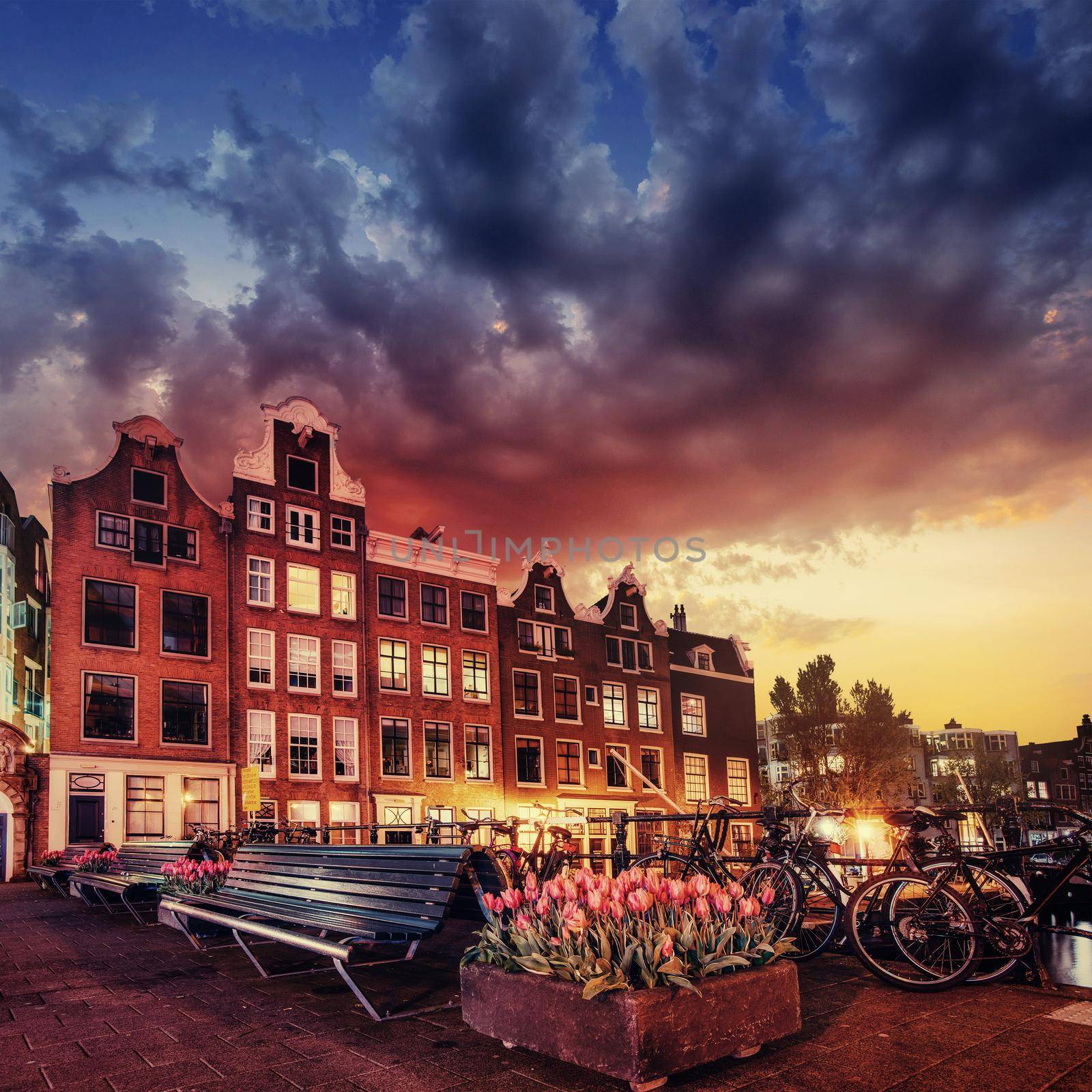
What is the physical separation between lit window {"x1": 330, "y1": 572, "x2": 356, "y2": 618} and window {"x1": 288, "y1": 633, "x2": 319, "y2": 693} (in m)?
1.50

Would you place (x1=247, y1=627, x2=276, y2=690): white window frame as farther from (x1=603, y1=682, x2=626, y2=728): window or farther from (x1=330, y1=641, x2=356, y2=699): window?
(x1=603, y1=682, x2=626, y2=728): window

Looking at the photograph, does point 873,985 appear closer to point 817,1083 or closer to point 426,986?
point 817,1083

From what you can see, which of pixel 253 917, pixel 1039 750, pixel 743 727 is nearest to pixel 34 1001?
pixel 253 917

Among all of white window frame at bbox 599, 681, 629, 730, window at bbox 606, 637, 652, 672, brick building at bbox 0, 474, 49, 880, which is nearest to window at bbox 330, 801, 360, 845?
brick building at bbox 0, 474, 49, 880

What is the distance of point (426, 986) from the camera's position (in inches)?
279

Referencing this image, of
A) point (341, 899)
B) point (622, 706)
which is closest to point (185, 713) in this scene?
point (622, 706)

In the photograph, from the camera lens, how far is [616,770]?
140 ft

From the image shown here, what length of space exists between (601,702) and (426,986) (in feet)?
118

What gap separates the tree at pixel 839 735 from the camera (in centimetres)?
5241

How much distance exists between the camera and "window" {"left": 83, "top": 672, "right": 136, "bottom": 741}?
28.0 meters

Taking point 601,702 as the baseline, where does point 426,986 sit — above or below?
below

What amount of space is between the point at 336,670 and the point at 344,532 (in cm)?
521

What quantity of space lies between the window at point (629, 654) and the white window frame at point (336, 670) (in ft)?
44.3

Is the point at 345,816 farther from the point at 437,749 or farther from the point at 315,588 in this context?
the point at 315,588
